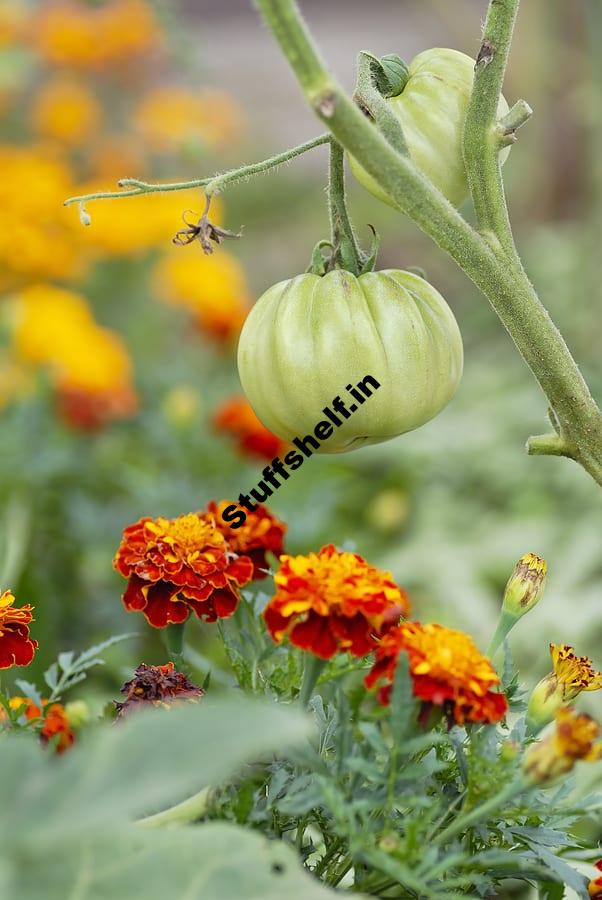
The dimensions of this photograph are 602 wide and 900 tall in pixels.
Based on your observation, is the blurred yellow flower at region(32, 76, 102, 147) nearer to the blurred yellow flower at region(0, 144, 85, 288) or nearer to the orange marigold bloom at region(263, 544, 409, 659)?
the blurred yellow flower at region(0, 144, 85, 288)

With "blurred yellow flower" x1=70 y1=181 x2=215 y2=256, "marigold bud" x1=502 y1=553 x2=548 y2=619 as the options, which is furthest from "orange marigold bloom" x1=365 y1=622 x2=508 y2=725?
"blurred yellow flower" x1=70 y1=181 x2=215 y2=256

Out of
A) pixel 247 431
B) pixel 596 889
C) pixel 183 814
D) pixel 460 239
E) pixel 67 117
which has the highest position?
pixel 67 117

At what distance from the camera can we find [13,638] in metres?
0.63

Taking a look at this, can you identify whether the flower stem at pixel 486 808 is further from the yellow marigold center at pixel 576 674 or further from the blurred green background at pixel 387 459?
the blurred green background at pixel 387 459

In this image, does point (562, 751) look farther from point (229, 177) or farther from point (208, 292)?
point (208, 292)

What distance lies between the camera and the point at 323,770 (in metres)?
0.52

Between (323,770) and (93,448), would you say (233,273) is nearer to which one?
(93,448)

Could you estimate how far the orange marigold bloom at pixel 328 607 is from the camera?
0.54 meters

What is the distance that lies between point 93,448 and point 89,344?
8.6 inches

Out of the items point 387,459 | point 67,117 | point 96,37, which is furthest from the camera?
point 96,37

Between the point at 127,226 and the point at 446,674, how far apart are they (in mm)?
1658

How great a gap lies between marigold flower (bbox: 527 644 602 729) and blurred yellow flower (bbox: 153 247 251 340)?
4.54 feet

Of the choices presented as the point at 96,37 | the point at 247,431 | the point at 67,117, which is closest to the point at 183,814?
the point at 247,431

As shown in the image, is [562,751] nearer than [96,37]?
Yes
